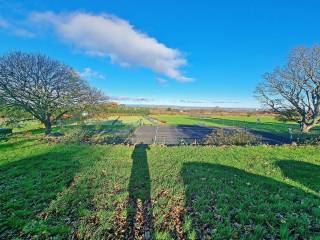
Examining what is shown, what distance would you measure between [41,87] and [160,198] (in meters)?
21.0

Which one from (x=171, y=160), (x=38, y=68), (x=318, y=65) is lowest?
(x=171, y=160)

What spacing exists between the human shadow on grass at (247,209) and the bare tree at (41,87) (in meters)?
19.0

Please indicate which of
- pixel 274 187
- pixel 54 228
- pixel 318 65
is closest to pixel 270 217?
pixel 274 187

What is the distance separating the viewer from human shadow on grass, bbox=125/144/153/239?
4.38 metres

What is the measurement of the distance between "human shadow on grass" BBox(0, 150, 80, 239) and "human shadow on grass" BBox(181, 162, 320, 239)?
3.52m

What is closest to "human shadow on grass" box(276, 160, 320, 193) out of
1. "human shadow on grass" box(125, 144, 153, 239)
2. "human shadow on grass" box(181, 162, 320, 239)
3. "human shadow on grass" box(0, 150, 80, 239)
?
"human shadow on grass" box(181, 162, 320, 239)

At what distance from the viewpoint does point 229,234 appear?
412 centimetres

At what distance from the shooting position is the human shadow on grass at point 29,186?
4719 mm

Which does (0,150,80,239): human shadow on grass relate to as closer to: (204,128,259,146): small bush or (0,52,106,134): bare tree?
(204,128,259,146): small bush

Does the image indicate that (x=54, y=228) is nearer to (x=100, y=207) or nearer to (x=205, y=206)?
(x=100, y=207)

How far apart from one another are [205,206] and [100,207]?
105 inches

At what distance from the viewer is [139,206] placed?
5531 millimetres

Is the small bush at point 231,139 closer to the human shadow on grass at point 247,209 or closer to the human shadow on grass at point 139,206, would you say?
the human shadow on grass at point 247,209

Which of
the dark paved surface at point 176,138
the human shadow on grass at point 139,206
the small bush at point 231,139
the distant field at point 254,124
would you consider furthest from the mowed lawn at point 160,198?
the distant field at point 254,124
